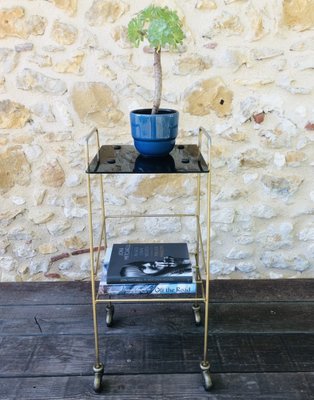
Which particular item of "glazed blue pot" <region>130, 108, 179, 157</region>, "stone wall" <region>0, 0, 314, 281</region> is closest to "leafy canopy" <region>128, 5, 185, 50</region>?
"glazed blue pot" <region>130, 108, 179, 157</region>

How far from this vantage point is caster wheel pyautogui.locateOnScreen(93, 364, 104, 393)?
1438 millimetres

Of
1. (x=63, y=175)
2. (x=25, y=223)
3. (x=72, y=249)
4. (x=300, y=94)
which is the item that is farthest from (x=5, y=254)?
(x=300, y=94)

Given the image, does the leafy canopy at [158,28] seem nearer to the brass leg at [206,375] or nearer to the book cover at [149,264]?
the book cover at [149,264]

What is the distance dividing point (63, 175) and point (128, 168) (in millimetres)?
701

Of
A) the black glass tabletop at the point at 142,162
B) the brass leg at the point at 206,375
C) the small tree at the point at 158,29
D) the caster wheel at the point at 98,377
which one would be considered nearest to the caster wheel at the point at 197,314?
the brass leg at the point at 206,375

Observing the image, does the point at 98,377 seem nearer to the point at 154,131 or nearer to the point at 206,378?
the point at 206,378

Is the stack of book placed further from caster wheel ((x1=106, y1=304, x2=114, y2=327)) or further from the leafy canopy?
the leafy canopy

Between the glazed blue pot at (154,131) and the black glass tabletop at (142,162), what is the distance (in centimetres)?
4

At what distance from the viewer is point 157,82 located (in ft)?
4.53

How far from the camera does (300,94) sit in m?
1.88

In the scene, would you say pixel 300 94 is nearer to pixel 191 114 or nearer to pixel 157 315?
pixel 191 114

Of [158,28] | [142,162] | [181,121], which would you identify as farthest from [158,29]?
[181,121]

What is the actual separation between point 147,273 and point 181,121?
0.74 m

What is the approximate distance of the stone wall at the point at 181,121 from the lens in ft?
5.94
